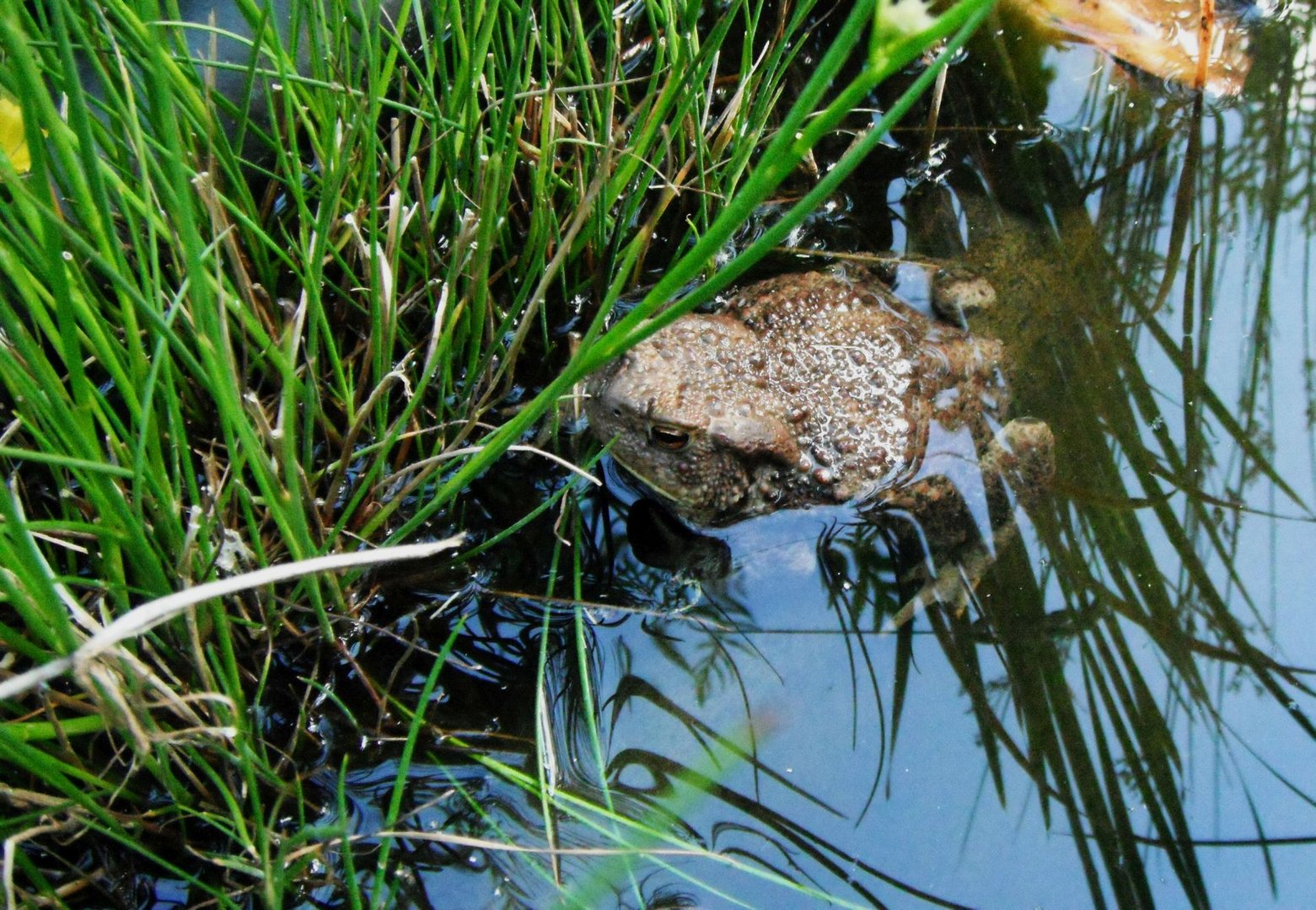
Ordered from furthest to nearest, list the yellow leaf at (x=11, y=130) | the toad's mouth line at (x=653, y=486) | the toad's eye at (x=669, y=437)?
the toad's mouth line at (x=653, y=486) < the toad's eye at (x=669, y=437) < the yellow leaf at (x=11, y=130)

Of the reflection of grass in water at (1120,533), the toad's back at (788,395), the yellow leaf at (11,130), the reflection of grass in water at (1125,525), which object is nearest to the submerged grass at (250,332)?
the yellow leaf at (11,130)

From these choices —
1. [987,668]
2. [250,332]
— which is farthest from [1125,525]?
[250,332]

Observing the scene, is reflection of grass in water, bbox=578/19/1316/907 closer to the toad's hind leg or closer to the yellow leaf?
the toad's hind leg

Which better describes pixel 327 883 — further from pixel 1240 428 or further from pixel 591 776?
pixel 1240 428

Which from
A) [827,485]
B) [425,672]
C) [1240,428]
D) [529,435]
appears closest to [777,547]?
[827,485]

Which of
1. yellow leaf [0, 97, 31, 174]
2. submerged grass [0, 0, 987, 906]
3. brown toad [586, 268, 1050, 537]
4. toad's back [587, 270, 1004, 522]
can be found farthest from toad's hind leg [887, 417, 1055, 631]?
yellow leaf [0, 97, 31, 174]

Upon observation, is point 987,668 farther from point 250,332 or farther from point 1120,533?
point 250,332

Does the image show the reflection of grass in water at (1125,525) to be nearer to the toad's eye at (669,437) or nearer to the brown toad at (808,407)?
the brown toad at (808,407)
